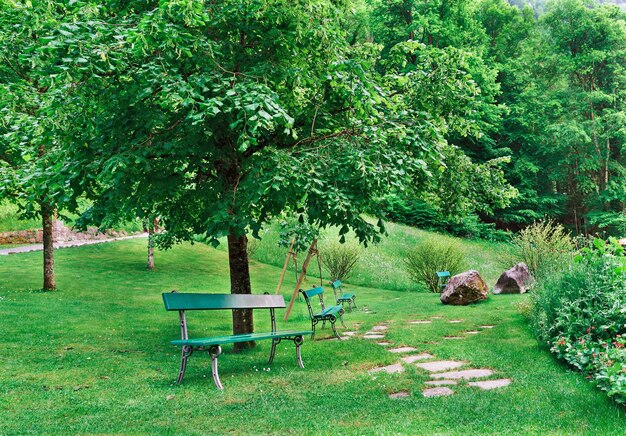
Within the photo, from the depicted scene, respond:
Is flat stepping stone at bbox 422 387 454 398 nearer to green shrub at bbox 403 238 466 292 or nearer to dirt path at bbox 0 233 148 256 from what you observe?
green shrub at bbox 403 238 466 292

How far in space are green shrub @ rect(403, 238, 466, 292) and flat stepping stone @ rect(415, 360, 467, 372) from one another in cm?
1107

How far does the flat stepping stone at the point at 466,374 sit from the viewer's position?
5.55 m

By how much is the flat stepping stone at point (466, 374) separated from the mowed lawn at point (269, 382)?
139mm

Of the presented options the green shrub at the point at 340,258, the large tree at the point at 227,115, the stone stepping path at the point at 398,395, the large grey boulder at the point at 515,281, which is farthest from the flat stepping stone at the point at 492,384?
the green shrub at the point at 340,258

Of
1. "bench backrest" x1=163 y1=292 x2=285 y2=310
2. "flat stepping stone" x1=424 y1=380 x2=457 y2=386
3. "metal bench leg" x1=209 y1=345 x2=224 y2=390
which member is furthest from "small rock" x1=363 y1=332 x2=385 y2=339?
"metal bench leg" x1=209 y1=345 x2=224 y2=390

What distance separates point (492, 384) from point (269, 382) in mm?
2292

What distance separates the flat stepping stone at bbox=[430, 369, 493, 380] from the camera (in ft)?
18.2

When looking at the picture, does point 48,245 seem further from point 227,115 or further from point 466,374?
point 466,374

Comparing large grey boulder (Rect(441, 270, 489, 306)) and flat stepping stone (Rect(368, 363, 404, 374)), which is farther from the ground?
flat stepping stone (Rect(368, 363, 404, 374))

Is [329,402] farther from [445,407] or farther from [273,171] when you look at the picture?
[273,171]

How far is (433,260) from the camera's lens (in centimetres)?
1755

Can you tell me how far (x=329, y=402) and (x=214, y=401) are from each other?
41.3 inches

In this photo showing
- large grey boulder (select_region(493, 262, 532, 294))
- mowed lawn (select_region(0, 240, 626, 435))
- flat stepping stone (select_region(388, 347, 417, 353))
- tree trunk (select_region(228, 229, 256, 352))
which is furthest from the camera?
large grey boulder (select_region(493, 262, 532, 294))

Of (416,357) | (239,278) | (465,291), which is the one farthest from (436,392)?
(465,291)
